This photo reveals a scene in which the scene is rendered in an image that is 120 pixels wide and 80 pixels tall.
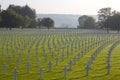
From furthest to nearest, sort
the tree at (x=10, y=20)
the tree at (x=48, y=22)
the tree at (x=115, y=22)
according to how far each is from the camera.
Result: the tree at (x=48, y=22)
the tree at (x=115, y=22)
the tree at (x=10, y=20)

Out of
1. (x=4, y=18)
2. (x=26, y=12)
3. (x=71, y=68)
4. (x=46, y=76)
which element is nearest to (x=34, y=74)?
(x=46, y=76)

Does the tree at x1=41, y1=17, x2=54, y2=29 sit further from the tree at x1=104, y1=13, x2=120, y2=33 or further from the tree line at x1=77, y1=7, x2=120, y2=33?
the tree at x1=104, y1=13, x2=120, y2=33

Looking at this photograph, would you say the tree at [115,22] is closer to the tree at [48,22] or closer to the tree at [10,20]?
the tree at [48,22]

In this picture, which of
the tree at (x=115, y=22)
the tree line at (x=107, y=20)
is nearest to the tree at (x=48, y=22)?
the tree line at (x=107, y=20)

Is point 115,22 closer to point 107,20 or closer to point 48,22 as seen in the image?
point 107,20

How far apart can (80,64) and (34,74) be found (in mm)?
4562

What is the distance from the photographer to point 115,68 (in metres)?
19.5

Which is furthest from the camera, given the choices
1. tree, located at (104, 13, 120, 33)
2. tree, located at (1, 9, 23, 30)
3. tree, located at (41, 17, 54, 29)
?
tree, located at (41, 17, 54, 29)

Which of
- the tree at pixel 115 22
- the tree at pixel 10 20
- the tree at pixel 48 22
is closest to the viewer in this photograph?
the tree at pixel 10 20

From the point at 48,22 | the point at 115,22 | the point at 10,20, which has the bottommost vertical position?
the point at 48,22

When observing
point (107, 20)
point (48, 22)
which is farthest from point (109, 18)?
point (48, 22)

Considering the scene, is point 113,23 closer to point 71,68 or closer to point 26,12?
point 26,12

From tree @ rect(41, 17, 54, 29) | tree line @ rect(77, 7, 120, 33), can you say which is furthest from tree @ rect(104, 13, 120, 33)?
tree @ rect(41, 17, 54, 29)

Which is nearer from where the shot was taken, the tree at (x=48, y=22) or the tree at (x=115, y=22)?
the tree at (x=115, y=22)
